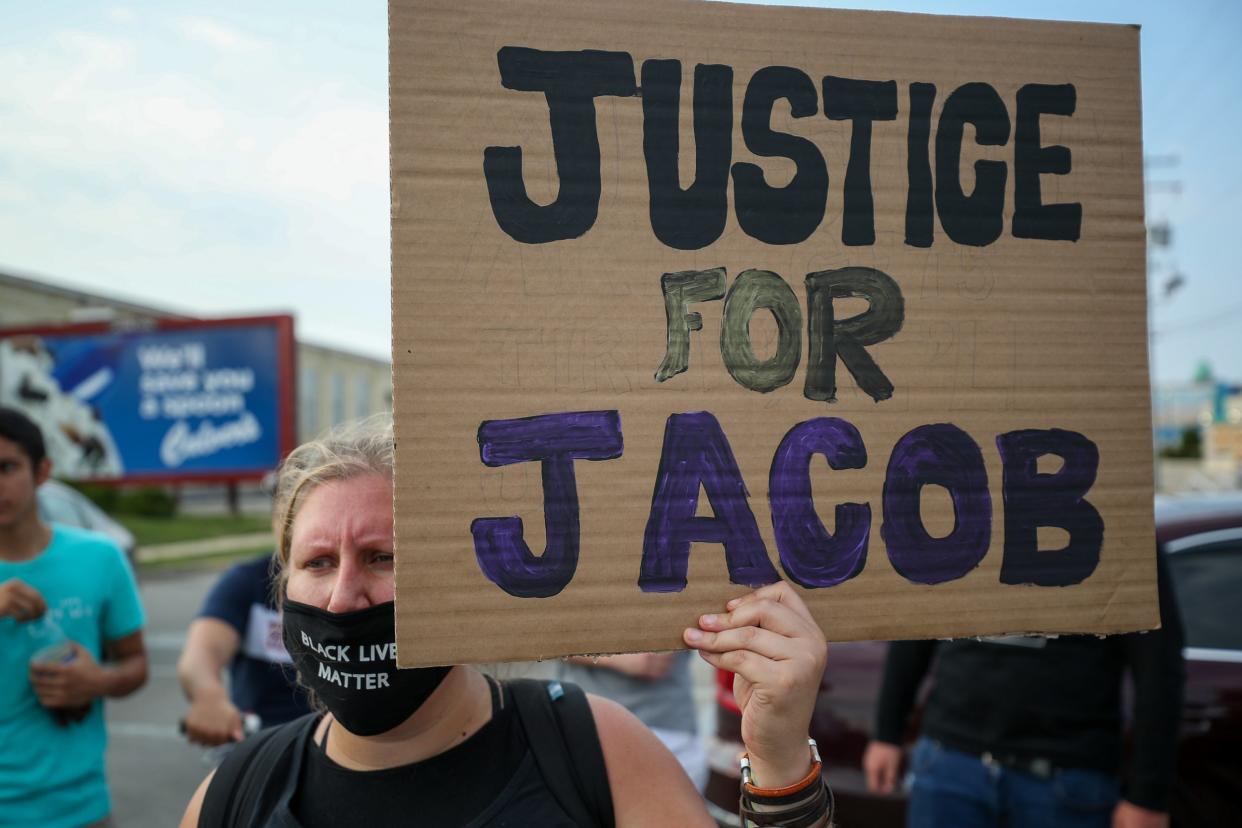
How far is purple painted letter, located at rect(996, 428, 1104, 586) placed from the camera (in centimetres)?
153

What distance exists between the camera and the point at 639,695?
3.30 m

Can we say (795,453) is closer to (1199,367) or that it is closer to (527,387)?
(527,387)

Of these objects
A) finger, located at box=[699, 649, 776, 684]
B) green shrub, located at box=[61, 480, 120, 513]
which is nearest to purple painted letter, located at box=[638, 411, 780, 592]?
finger, located at box=[699, 649, 776, 684]

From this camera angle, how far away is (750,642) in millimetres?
1392

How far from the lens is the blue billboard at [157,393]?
14.4 meters

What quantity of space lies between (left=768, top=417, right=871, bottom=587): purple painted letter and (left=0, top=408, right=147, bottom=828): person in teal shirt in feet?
7.97

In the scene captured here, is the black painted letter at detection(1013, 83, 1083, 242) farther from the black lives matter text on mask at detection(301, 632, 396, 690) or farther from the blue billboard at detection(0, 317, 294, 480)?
the blue billboard at detection(0, 317, 294, 480)

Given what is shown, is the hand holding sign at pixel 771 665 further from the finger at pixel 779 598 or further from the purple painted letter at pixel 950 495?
the purple painted letter at pixel 950 495

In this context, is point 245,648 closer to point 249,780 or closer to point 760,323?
point 249,780

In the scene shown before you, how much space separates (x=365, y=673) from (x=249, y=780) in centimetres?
32

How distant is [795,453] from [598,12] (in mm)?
758

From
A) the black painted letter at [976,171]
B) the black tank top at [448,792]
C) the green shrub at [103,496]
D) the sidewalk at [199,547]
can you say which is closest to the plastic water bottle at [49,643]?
the black tank top at [448,792]

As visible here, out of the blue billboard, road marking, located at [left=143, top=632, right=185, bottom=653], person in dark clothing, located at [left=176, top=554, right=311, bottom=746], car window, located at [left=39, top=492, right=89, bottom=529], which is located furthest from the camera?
the blue billboard

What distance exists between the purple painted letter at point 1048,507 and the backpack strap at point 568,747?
735 millimetres
